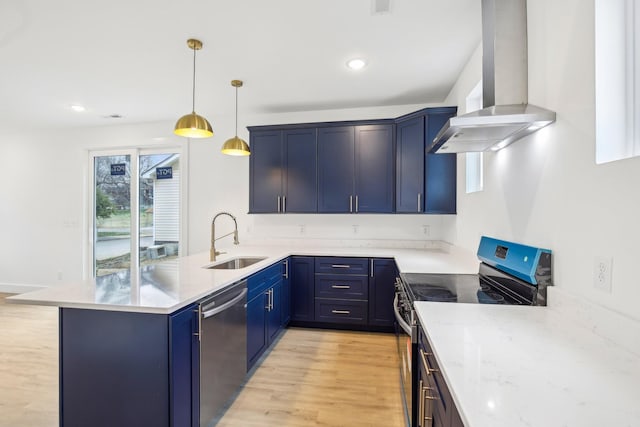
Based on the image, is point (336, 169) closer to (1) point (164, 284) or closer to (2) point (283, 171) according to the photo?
(2) point (283, 171)

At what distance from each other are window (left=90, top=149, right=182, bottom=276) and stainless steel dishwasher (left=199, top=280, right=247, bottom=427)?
2742 millimetres

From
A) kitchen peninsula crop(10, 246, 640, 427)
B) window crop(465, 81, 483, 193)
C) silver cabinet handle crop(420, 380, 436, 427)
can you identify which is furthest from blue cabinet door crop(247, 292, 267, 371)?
window crop(465, 81, 483, 193)

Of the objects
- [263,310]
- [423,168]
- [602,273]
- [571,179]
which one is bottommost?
[263,310]

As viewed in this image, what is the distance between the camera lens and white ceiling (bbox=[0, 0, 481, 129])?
1.96m

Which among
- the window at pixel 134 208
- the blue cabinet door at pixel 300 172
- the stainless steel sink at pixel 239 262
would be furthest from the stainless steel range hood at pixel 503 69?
the window at pixel 134 208

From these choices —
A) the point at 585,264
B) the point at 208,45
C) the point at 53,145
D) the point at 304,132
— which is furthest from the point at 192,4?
the point at 53,145

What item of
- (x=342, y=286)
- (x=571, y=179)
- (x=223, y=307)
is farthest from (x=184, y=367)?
(x=571, y=179)

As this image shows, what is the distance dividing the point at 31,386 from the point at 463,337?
318cm

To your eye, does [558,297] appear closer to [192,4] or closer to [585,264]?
[585,264]

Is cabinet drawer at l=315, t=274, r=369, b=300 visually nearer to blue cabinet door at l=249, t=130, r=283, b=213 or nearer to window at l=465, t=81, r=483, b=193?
blue cabinet door at l=249, t=130, r=283, b=213

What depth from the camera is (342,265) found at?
326 cm

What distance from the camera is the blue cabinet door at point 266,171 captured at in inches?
146

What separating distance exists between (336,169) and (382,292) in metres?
1.53

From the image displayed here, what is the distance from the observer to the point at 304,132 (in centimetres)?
362
